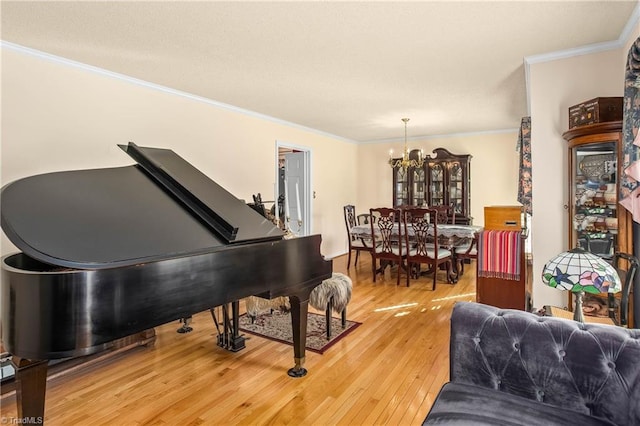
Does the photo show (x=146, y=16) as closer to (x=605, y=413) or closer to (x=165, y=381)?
(x=165, y=381)

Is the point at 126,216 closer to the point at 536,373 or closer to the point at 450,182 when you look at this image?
the point at 536,373

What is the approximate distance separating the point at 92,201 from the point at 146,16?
131 centimetres

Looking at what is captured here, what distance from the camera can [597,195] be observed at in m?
2.66

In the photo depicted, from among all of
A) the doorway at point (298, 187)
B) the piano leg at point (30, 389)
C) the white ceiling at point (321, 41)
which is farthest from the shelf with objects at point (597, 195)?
the doorway at point (298, 187)

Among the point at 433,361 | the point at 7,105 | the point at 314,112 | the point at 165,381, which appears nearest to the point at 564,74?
the point at 433,361

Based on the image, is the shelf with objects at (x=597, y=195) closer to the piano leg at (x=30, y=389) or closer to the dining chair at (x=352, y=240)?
the dining chair at (x=352, y=240)

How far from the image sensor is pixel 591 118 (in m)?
2.64

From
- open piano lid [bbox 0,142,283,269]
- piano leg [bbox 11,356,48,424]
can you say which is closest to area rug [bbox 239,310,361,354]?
open piano lid [bbox 0,142,283,269]

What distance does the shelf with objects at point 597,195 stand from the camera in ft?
8.20

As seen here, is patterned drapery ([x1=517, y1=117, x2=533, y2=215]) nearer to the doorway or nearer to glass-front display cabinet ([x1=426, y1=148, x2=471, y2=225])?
glass-front display cabinet ([x1=426, y1=148, x2=471, y2=225])

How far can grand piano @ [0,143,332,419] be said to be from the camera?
1463 millimetres

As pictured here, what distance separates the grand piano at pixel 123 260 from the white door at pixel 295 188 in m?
3.88

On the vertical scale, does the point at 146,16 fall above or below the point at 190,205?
above

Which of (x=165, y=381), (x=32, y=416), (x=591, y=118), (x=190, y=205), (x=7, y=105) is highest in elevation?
(x=7, y=105)
